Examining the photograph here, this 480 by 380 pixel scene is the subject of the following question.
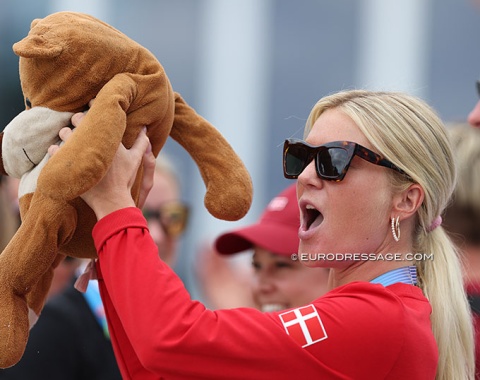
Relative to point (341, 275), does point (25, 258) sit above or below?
above

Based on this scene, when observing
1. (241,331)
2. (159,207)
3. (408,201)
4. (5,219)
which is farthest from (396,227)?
(159,207)

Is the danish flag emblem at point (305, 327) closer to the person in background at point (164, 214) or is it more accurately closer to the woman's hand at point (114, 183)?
the woman's hand at point (114, 183)

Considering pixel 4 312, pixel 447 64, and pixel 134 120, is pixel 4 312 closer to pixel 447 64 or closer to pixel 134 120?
pixel 134 120

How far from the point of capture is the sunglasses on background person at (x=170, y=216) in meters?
4.07

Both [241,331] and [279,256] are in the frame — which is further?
[279,256]

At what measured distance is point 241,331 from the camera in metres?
1.93

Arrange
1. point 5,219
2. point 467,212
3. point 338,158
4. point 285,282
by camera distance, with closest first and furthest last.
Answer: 1. point 338,158
2. point 467,212
3. point 5,219
4. point 285,282

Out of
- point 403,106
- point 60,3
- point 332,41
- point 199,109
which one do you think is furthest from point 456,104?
point 403,106

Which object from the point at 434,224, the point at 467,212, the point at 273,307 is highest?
the point at 434,224

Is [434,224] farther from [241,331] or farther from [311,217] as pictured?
[241,331]

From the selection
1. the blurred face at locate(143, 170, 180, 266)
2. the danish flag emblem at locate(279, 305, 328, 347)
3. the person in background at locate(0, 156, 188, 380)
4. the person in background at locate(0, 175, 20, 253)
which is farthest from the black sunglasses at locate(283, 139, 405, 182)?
the blurred face at locate(143, 170, 180, 266)

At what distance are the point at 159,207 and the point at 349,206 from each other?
1.98 meters

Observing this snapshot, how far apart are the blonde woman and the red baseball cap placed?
939 millimetres

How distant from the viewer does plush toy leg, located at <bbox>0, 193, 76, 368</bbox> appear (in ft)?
6.50
